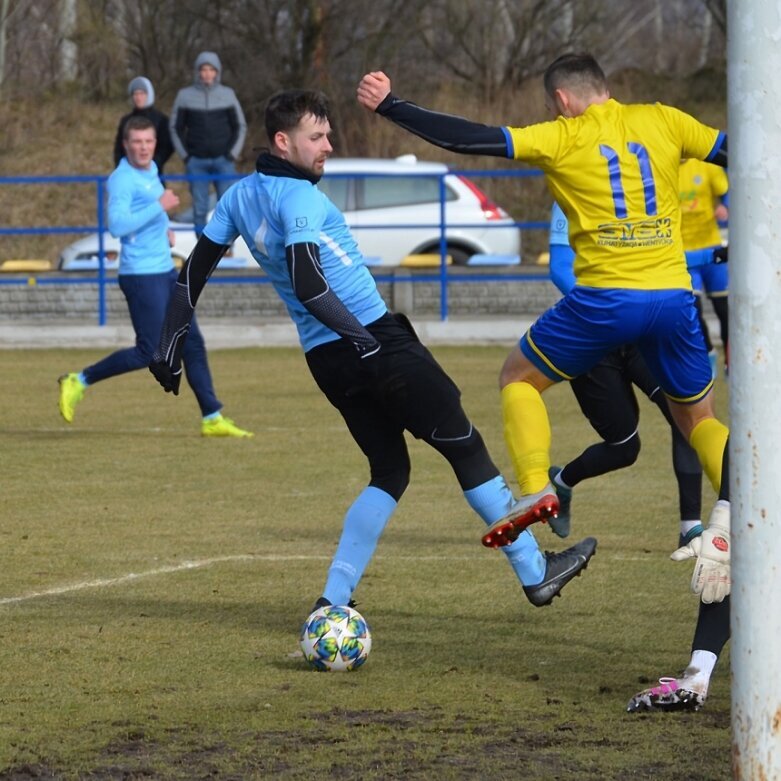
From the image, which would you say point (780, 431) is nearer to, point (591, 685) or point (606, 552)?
point (591, 685)

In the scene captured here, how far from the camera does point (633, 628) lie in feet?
20.8

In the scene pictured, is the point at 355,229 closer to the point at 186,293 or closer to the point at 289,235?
the point at 186,293

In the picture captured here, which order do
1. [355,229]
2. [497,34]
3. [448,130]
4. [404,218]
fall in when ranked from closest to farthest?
[448,130] < [355,229] < [404,218] < [497,34]

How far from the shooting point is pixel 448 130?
19.8 feet

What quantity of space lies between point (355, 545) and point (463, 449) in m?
0.51

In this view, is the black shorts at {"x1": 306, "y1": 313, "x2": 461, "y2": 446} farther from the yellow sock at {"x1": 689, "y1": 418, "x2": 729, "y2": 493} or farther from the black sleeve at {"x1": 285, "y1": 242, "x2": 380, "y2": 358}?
the yellow sock at {"x1": 689, "y1": 418, "x2": 729, "y2": 493}

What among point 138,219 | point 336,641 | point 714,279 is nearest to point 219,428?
point 138,219

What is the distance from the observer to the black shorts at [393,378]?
20.0ft

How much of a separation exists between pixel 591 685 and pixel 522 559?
674 millimetres

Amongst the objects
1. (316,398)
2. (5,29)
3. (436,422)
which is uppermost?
(5,29)

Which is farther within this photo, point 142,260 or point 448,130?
point 142,260

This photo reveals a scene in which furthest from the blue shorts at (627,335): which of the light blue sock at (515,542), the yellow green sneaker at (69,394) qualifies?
the yellow green sneaker at (69,394)

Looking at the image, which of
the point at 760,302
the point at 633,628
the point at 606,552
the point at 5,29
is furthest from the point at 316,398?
the point at 5,29

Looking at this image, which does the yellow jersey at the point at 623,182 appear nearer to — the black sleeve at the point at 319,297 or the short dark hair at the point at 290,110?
the short dark hair at the point at 290,110
